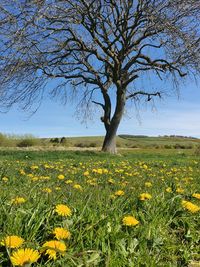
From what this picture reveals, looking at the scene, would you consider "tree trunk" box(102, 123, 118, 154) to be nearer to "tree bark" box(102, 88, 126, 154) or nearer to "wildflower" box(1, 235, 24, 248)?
"tree bark" box(102, 88, 126, 154)

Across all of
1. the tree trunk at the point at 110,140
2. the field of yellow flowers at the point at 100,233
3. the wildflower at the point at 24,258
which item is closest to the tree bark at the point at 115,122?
the tree trunk at the point at 110,140

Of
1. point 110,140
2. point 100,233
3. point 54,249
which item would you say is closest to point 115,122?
point 110,140

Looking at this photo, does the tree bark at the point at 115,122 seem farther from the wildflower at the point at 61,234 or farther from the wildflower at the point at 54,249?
the wildflower at the point at 54,249

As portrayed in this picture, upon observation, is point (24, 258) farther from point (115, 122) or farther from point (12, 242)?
point (115, 122)

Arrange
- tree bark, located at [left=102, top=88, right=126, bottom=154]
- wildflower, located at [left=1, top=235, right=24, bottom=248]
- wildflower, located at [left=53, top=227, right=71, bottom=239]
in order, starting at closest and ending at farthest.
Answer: wildflower, located at [left=1, top=235, right=24, bottom=248], wildflower, located at [left=53, top=227, right=71, bottom=239], tree bark, located at [left=102, top=88, right=126, bottom=154]

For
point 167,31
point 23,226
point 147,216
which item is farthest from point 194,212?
point 167,31

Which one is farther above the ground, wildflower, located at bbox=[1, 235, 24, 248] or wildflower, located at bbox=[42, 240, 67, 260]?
wildflower, located at bbox=[1, 235, 24, 248]

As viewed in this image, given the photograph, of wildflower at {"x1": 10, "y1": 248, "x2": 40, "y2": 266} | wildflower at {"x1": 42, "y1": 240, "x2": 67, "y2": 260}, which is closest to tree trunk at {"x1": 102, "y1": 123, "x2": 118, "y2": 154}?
wildflower at {"x1": 42, "y1": 240, "x2": 67, "y2": 260}

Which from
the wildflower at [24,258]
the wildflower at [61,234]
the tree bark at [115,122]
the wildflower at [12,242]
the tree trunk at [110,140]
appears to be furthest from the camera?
the tree trunk at [110,140]

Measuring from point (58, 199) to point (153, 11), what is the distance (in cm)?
1841

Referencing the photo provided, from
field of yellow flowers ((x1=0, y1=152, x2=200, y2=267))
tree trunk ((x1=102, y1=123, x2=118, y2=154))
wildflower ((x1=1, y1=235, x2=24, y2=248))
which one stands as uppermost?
tree trunk ((x1=102, y1=123, x2=118, y2=154))

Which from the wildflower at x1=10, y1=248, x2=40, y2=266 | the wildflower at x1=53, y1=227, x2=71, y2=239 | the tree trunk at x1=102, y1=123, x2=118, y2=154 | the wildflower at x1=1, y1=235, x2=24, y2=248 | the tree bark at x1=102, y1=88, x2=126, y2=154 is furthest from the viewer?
the tree trunk at x1=102, y1=123, x2=118, y2=154

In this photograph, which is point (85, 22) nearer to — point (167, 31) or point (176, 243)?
point (167, 31)

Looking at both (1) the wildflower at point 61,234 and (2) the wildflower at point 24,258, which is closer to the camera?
(2) the wildflower at point 24,258
